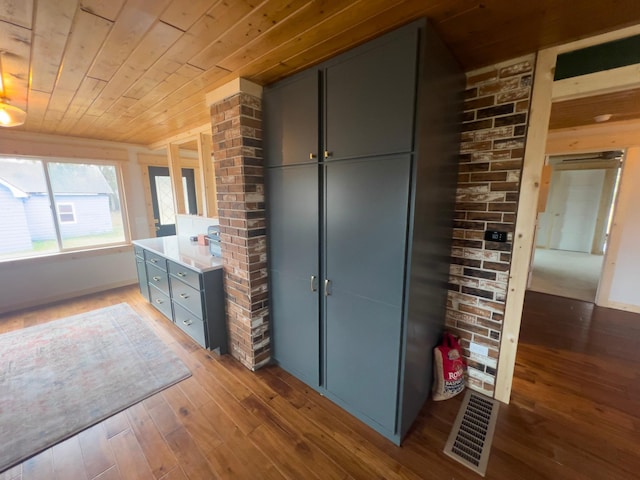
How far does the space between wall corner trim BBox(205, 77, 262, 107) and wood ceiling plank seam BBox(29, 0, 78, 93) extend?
0.87m

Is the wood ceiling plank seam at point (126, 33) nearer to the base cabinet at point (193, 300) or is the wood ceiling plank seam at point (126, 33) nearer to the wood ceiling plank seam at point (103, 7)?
the wood ceiling plank seam at point (103, 7)

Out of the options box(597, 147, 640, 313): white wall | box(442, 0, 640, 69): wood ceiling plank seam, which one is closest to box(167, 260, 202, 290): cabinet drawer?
box(442, 0, 640, 69): wood ceiling plank seam

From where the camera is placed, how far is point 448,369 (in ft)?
6.24

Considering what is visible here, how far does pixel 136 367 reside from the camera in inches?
92.4

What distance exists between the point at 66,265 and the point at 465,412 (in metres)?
5.29

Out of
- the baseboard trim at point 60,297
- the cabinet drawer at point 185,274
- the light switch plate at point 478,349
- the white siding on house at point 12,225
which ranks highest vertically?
the white siding on house at point 12,225

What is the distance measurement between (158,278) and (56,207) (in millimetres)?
2265

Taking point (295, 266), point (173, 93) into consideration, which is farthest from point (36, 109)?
point (295, 266)

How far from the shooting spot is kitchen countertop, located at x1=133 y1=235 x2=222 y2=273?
8.04 ft

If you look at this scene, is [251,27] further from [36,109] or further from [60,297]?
[60,297]

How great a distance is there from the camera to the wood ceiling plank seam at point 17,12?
1158 millimetres

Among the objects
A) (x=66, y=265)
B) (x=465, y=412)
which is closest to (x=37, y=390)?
(x=66, y=265)

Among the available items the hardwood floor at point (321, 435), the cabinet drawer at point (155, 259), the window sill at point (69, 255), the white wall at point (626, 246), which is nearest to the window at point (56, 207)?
the window sill at point (69, 255)

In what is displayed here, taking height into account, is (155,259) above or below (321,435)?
above
